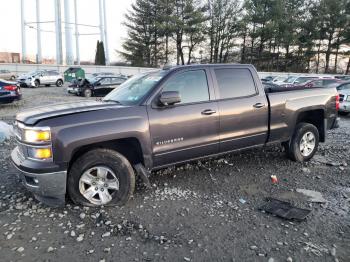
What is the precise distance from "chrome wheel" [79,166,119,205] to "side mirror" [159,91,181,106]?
1.14m

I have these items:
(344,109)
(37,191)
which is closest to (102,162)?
(37,191)

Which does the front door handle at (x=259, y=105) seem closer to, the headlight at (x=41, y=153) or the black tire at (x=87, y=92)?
the headlight at (x=41, y=153)

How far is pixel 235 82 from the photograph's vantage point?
205 inches

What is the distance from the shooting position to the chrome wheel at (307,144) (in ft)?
19.8

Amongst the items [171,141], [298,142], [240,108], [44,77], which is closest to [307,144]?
[298,142]

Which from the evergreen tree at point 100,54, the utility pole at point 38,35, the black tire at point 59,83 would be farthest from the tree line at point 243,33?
the black tire at point 59,83

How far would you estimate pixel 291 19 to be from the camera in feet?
159

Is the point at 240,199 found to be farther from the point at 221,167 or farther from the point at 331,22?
the point at 331,22

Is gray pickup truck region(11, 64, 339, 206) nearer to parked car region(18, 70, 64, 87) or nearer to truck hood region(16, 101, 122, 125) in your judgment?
truck hood region(16, 101, 122, 125)

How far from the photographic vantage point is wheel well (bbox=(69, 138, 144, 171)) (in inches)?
160

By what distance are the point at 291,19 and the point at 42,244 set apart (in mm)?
52042

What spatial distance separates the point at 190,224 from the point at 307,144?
3.41m

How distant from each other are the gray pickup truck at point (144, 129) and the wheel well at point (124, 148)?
0.01 m

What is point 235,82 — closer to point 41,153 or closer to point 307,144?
point 307,144
